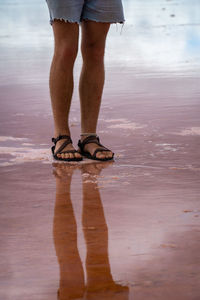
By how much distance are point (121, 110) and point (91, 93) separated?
1124 millimetres

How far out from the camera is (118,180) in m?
3.39

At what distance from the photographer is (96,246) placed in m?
2.51

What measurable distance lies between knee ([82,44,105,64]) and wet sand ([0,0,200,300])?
20.2 inches

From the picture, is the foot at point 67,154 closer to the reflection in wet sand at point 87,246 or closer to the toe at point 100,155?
the toe at point 100,155

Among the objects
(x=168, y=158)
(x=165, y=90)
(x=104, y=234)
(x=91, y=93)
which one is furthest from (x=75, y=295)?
(x=165, y=90)

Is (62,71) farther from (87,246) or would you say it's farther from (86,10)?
(87,246)

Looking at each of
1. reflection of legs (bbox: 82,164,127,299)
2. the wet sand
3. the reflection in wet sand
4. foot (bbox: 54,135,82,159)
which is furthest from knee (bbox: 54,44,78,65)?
reflection of legs (bbox: 82,164,127,299)

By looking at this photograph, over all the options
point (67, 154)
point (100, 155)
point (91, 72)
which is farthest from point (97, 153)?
point (91, 72)

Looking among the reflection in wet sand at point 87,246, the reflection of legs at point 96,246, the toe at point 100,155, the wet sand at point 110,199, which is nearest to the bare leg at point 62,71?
the toe at point 100,155

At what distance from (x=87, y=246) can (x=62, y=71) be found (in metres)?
1.61

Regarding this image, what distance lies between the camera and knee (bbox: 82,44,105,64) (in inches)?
155

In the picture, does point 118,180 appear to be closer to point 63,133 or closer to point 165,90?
point 63,133

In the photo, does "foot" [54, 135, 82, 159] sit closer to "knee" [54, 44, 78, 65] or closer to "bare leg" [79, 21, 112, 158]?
"bare leg" [79, 21, 112, 158]

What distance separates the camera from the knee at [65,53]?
3836 millimetres
